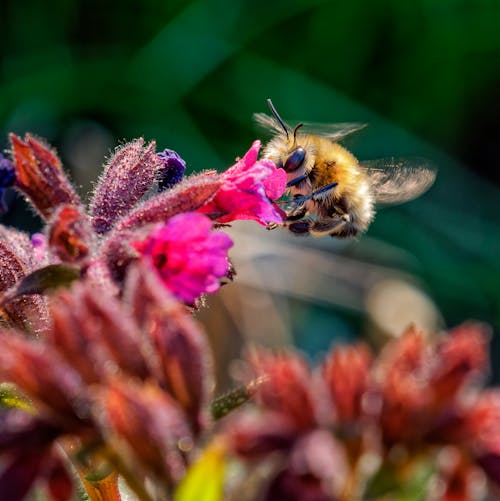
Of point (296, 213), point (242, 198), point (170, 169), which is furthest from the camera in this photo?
point (296, 213)

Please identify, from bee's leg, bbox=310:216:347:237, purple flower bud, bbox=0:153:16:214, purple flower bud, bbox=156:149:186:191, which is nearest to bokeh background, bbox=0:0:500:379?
bee's leg, bbox=310:216:347:237

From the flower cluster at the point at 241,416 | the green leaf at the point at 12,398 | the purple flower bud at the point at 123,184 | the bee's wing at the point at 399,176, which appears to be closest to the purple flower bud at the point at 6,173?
the purple flower bud at the point at 123,184

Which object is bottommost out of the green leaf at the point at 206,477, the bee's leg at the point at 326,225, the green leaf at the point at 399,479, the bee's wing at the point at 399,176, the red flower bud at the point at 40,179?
the bee's wing at the point at 399,176

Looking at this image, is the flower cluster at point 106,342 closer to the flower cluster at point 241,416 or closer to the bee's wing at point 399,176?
the flower cluster at point 241,416

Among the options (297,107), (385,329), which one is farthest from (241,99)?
(385,329)

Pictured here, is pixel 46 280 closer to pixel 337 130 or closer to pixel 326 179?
pixel 326 179

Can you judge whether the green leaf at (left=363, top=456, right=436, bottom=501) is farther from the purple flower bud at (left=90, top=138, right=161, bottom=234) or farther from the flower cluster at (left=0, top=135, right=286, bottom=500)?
the purple flower bud at (left=90, top=138, right=161, bottom=234)

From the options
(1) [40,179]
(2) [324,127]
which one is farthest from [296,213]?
(1) [40,179]
